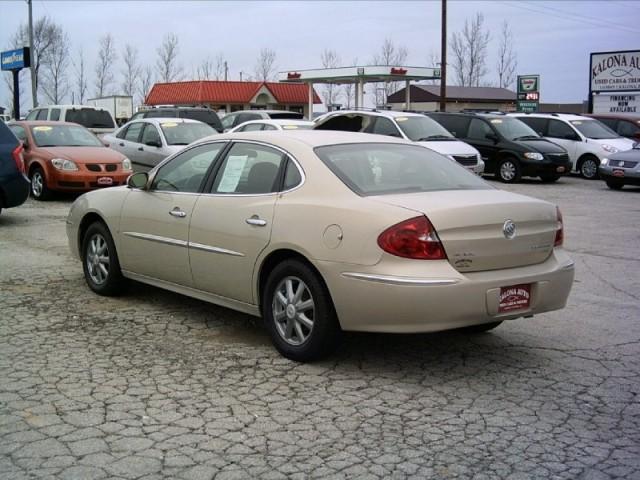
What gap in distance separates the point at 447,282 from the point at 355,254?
0.59 metres

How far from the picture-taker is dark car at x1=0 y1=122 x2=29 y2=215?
1129 centimetres

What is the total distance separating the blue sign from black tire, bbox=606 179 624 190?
27898mm

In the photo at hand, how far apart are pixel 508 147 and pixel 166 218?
601 inches

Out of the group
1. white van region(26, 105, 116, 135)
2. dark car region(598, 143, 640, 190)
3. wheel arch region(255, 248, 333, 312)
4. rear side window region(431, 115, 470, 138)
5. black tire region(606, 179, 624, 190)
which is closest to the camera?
wheel arch region(255, 248, 333, 312)

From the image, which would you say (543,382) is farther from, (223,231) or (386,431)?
(223,231)

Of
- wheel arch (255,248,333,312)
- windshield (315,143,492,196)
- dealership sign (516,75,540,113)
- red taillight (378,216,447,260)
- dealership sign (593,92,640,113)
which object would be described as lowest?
wheel arch (255,248,333,312)

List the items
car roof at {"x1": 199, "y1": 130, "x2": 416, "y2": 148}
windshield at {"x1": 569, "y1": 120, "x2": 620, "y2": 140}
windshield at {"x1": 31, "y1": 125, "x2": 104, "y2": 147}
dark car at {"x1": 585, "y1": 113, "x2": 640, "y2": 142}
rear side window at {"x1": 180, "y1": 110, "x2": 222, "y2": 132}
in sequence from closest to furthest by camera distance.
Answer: car roof at {"x1": 199, "y1": 130, "x2": 416, "y2": 148}, windshield at {"x1": 31, "y1": 125, "x2": 104, "y2": 147}, rear side window at {"x1": 180, "y1": 110, "x2": 222, "y2": 132}, windshield at {"x1": 569, "y1": 120, "x2": 620, "y2": 140}, dark car at {"x1": 585, "y1": 113, "x2": 640, "y2": 142}

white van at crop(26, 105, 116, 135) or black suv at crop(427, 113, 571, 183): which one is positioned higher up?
white van at crop(26, 105, 116, 135)

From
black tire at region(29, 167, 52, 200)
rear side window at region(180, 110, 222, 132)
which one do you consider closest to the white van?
rear side window at region(180, 110, 222, 132)

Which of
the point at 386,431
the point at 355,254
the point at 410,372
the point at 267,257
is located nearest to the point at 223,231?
the point at 267,257

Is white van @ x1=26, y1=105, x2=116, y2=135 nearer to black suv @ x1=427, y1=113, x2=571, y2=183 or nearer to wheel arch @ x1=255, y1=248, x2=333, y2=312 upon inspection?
black suv @ x1=427, y1=113, x2=571, y2=183

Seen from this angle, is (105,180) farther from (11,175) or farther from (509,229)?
(509,229)

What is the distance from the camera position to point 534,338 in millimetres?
6008

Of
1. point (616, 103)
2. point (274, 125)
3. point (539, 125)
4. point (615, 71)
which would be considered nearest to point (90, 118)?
point (274, 125)
